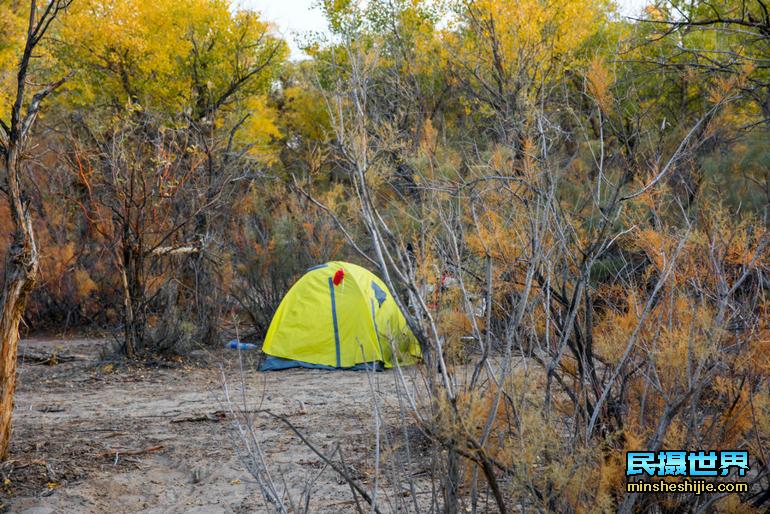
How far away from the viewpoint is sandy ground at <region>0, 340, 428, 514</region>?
4215 millimetres

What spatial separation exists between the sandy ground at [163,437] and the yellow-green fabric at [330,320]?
321 mm

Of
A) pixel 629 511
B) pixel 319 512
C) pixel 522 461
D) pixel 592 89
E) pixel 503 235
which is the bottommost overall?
pixel 319 512

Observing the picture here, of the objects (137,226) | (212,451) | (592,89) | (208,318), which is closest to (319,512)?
(212,451)

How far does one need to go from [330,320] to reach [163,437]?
11.5ft

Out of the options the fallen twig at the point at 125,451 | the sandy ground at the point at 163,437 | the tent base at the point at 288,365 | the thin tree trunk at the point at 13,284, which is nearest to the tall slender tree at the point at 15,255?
the thin tree trunk at the point at 13,284

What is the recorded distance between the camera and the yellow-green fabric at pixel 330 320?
28.5 feet

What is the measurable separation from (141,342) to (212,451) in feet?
13.5

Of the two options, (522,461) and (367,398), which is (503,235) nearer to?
(522,461)

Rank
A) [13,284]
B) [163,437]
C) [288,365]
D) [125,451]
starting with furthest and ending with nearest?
[288,365] < [163,437] < [125,451] < [13,284]

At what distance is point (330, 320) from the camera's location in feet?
28.8

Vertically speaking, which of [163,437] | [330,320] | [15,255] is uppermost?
[15,255]

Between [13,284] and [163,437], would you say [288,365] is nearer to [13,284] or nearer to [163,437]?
[163,437]

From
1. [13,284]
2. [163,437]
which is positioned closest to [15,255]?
[13,284]

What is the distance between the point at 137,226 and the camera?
823cm
